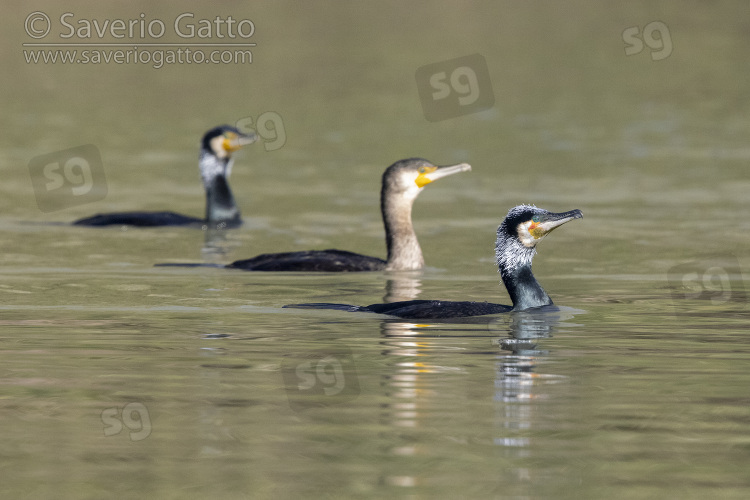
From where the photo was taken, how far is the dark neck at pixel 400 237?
16.6 metres

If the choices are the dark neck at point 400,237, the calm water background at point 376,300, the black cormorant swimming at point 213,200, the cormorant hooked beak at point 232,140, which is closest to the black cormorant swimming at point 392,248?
the dark neck at point 400,237

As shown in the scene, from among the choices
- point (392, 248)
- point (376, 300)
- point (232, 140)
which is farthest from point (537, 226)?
point (232, 140)

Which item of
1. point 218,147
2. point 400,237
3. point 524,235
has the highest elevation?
point 218,147

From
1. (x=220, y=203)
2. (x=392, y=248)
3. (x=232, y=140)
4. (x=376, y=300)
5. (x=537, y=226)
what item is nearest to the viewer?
(x=537, y=226)

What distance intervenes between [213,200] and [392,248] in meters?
5.10

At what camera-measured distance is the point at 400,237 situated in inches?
659

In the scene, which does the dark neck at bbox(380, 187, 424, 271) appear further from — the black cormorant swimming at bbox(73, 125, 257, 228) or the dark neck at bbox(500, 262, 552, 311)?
the black cormorant swimming at bbox(73, 125, 257, 228)

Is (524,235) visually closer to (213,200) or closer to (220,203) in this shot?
(220,203)

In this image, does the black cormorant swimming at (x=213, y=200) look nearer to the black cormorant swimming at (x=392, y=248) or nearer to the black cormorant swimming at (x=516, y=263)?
the black cormorant swimming at (x=392, y=248)

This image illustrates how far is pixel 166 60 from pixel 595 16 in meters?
14.9

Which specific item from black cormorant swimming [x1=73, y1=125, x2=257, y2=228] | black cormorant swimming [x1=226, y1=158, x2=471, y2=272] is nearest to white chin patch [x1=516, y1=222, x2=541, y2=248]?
black cormorant swimming [x1=226, y1=158, x2=471, y2=272]

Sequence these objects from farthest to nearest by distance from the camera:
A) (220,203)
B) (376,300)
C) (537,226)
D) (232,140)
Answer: (232,140)
(220,203)
(376,300)
(537,226)

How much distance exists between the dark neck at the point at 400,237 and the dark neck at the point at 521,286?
377cm

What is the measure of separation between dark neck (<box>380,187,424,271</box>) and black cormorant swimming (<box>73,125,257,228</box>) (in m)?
4.34
